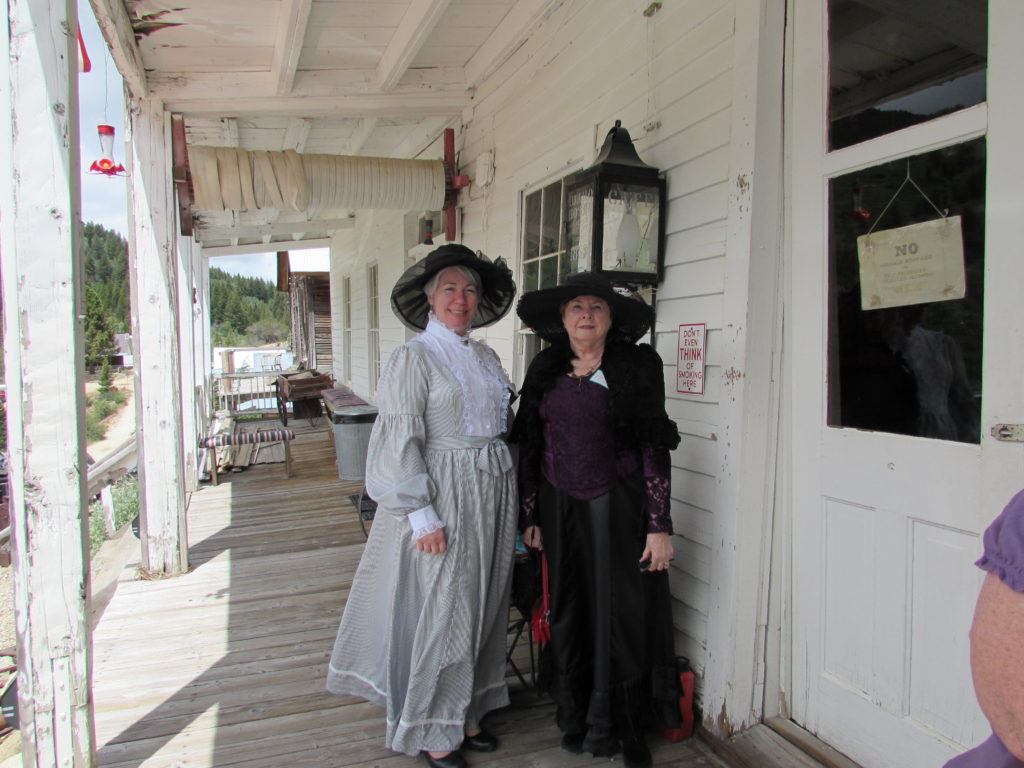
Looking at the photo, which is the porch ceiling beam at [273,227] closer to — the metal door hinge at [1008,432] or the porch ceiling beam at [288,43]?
the porch ceiling beam at [288,43]

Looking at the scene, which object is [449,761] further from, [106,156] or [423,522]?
[106,156]

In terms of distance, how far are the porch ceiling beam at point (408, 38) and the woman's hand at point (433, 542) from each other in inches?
105

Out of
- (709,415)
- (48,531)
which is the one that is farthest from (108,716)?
(709,415)

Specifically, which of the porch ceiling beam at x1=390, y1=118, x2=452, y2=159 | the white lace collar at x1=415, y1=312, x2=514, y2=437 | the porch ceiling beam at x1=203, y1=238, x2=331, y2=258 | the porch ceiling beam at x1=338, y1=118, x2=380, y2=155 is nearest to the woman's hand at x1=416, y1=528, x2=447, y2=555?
the white lace collar at x1=415, y1=312, x2=514, y2=437

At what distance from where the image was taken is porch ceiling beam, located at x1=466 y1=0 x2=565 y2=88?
3689 mm

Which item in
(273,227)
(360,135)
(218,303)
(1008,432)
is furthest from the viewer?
(218,303)

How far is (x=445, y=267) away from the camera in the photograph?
229 centimetres

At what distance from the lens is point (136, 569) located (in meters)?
4.11

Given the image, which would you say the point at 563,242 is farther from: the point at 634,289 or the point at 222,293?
the point at 222,293

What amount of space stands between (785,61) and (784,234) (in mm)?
542

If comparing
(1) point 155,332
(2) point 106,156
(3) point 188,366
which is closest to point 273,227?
(3) point 188,366

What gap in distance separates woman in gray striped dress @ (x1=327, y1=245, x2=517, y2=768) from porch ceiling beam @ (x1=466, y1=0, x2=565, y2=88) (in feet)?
6.78

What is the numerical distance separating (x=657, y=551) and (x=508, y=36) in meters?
3.24

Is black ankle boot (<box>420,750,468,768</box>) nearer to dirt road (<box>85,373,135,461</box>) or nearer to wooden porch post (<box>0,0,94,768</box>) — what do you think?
wooden porch post (<box>0,0,94,768</box>)
